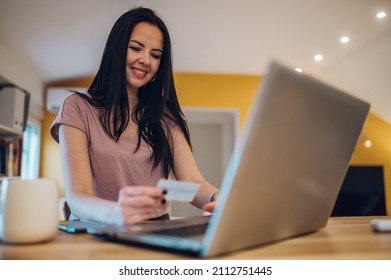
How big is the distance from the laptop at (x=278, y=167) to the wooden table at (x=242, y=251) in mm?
11

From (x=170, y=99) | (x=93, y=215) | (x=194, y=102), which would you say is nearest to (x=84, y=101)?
(x=170, y=99)

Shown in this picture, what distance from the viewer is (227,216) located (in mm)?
302


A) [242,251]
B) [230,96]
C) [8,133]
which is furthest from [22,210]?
[230,96]

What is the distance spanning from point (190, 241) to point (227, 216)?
0.14 ft

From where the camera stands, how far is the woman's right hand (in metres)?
0.42

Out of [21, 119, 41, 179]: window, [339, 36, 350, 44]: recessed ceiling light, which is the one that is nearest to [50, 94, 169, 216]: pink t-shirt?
[21, 119, 41, 179]: window

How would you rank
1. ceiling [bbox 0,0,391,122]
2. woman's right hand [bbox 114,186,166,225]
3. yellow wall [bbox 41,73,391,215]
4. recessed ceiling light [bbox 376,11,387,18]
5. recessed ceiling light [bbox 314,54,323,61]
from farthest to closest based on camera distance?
yellow wall [bbox 41,73,391,215]
recessed ceiling light [bbox 314,54,323,61]
recessed ceiling light [bbox 376,11,387,18]
ceiling [bbox 0,0,391,122]
woman's right hand [bbox 114,186,166,225]

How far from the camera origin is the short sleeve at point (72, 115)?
2.34ft

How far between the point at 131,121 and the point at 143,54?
17 cm

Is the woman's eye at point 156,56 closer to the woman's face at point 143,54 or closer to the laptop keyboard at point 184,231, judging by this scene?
the woman's face at point 143,54

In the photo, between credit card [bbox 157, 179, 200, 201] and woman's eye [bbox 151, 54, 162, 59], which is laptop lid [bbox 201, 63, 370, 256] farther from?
woman's eye [bbox 151, 54, 162, 59]

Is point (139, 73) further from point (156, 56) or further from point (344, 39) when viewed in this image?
point (344, 39)

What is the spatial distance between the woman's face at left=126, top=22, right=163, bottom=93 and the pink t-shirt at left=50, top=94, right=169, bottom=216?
0.13 meters

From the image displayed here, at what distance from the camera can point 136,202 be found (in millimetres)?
424
